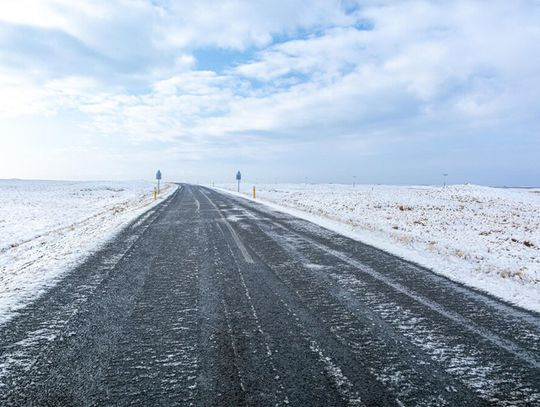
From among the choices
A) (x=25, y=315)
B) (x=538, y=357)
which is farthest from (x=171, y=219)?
(x=538, y=357)

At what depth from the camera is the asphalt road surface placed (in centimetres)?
276

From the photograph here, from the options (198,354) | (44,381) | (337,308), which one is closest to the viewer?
(44,381)

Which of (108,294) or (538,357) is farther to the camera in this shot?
(108,294)

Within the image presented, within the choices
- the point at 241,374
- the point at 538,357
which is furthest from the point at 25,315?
the point at 538,357

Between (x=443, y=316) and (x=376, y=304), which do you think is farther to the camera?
(x=376, y=304)

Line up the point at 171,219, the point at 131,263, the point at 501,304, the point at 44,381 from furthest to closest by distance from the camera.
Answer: the point at 171,219 < the point at 131,263 < the point at 501,304 < the point at 44,381

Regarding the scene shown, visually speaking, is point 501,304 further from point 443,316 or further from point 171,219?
point 171,219

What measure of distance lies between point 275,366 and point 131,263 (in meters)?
4.88

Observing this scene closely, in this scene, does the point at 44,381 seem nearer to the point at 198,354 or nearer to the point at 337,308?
the point at 198,354

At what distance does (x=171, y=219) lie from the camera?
14.8m

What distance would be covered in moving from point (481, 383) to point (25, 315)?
194 inches

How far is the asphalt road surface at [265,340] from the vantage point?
2.76 metres

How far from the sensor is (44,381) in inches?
113

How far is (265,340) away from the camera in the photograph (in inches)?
145
